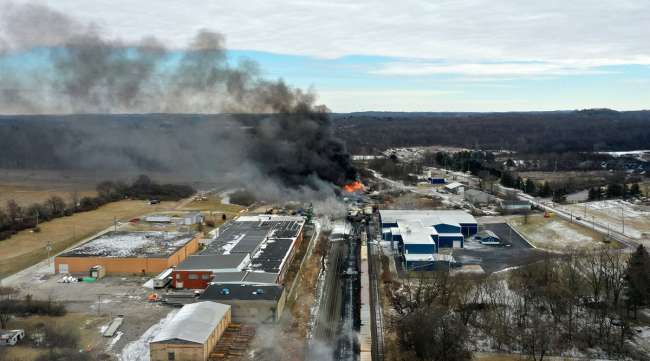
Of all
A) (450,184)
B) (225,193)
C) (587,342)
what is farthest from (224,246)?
(450,184)

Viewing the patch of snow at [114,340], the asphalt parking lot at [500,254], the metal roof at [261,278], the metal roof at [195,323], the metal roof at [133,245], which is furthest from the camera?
the asphalt parking lot at [500,254]

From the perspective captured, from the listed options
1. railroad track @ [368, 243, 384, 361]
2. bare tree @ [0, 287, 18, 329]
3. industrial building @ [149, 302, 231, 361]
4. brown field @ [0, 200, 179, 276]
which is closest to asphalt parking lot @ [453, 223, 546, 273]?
railroad track @ [368, 243, 384, 361]

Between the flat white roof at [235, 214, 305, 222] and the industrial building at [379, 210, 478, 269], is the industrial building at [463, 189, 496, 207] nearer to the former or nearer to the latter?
the industrial building at [379, 210, 478, 269]

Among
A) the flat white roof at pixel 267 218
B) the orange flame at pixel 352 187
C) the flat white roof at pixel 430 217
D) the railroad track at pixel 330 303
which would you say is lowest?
the railroad track at pixel 330 303

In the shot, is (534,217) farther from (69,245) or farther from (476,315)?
(69,245)

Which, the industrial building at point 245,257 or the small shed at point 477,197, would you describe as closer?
the industrial building at point 245,257

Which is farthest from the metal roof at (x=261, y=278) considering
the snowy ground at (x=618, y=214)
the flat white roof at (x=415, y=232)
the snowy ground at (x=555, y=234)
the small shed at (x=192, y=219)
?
the snowy ground at (x=618, y=214)

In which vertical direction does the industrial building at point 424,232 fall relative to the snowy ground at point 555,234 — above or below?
above

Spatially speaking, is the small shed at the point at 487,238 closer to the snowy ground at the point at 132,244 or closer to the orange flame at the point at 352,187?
the orange flame at the point at 352,187
